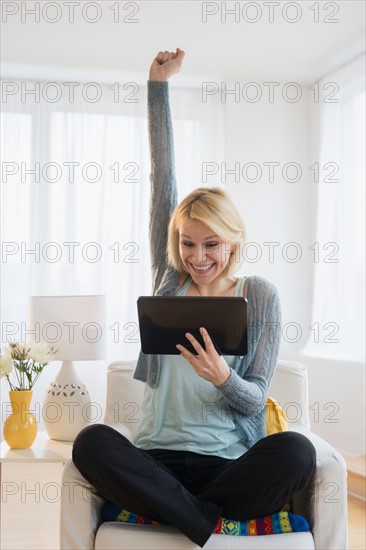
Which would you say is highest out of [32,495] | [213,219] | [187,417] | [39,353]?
[213,219]

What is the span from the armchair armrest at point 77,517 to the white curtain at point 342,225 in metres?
2.56

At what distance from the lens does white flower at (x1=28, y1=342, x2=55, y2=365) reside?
2842 millimetres

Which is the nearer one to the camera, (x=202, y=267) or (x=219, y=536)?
(x=219, y=536)

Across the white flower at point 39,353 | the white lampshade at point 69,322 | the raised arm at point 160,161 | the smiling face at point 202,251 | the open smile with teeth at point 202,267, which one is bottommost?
the white flower at point 39,353

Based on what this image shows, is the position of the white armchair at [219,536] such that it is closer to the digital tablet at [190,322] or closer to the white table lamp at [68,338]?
the digital tablet at [190,322]

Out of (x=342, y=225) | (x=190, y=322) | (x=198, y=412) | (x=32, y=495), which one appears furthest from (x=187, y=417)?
(x=342, y=225)

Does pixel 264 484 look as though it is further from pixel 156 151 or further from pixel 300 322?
pixel 300 322

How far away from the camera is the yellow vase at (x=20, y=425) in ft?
9.28

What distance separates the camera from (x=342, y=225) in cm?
452

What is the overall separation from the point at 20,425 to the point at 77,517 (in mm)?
910

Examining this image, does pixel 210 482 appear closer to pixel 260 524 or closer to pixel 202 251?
pixel 260 524

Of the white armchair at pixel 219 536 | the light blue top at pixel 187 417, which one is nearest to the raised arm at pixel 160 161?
the light blue top at pixel 187 417

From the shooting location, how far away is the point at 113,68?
4695 mm

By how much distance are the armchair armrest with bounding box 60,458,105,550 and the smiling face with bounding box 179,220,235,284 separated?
71cm
